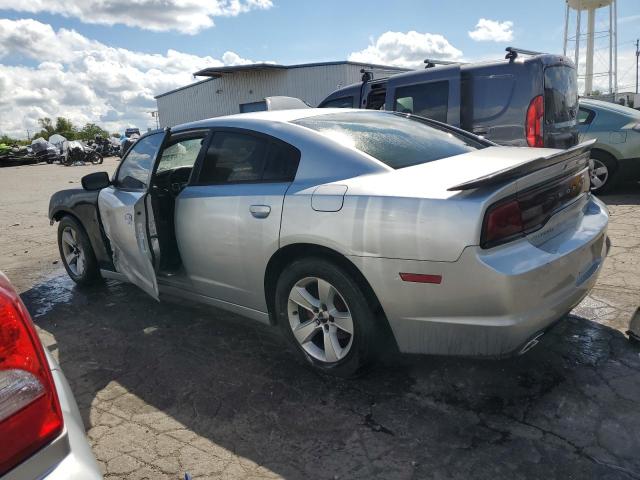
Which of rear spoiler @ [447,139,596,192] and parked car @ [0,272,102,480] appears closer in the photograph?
parked car @ [0,272,102,480]

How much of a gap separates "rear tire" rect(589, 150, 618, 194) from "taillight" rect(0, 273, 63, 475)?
7.79 m

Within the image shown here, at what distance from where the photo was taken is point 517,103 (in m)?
5.61

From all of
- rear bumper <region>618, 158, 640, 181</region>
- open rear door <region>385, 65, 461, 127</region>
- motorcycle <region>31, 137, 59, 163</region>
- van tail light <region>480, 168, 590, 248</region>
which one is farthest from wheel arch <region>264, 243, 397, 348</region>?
motorcycle <region>31, 137, 59, 163</region>

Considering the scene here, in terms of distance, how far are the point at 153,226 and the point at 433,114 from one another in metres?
4.02

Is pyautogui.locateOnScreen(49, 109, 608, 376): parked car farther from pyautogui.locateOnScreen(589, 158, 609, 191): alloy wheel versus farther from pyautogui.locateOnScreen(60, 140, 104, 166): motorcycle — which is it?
pyautogui.locateOnScreen(60, 140, 104, 166): motorcycle

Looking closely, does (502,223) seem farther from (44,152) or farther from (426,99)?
(44,152)

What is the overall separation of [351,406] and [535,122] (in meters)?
4.18

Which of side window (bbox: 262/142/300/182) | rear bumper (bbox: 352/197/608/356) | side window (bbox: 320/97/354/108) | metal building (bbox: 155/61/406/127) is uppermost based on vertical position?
metal building (bbox: 155/61/406/127)

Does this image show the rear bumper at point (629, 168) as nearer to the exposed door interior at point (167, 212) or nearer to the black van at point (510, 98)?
the black van at point (510, 98)

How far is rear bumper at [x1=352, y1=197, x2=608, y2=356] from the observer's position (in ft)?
7.52

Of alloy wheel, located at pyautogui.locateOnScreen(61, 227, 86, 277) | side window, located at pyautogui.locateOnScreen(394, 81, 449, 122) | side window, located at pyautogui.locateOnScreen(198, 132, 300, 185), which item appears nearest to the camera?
side window, located at pyautogui.locateOnScreen(198, 132, 300, 185)

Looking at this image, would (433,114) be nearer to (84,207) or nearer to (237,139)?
(237,139)

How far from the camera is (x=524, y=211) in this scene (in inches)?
96.7

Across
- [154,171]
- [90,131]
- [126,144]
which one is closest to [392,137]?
[154,171]
